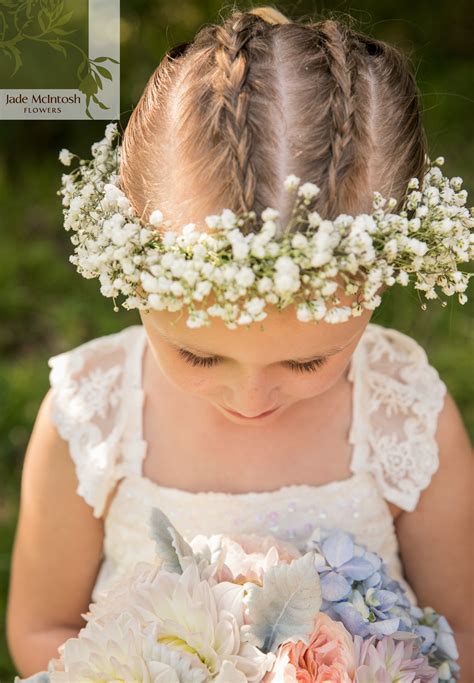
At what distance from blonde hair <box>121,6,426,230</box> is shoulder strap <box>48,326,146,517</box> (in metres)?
0.70

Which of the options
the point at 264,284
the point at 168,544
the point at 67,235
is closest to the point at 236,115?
the point at 264,284

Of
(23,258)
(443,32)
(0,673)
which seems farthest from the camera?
(443,32)

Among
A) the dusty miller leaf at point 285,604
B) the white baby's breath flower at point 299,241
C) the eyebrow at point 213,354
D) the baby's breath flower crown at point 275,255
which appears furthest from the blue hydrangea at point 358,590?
the white baby's breath flower at point 299,241

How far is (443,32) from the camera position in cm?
545

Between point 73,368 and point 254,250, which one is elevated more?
point 254,250

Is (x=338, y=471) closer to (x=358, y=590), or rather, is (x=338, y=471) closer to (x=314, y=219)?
(x=358, y=590)

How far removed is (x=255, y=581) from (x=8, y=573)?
73.7 inches

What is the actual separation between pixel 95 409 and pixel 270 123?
0.99m

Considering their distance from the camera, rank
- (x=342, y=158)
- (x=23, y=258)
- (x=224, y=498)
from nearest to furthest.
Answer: (x=342, y=158) → (x=224, y=498) → (x=23, y=258)

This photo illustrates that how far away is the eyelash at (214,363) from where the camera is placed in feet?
6.01

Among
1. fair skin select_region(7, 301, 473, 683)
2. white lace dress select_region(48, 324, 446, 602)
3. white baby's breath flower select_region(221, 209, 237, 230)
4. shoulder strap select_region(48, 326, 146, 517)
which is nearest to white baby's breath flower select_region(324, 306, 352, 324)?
white baby's breath flower select_region(221, 209, 237, 230)

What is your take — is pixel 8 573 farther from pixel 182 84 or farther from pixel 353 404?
pixel 182 84

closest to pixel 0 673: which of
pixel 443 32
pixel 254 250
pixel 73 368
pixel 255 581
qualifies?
pixel 73 368

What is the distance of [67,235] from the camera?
4.73m
